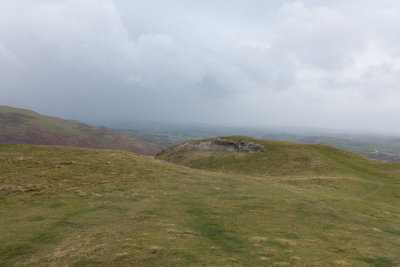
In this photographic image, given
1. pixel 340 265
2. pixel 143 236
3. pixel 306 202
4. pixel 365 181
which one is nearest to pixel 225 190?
pixel 306 202

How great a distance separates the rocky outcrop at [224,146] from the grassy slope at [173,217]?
27.2 meters

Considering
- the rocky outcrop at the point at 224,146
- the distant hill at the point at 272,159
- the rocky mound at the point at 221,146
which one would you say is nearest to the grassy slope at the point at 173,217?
the distant hill at the point at 272,159

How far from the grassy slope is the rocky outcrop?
27.2 metres

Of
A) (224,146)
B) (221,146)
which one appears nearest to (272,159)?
(224,146)

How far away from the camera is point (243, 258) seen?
12562 millimetres

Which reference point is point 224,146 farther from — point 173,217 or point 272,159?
point 173,217

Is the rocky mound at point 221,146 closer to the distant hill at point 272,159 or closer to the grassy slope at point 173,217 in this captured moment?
the distant hill at point 272,159

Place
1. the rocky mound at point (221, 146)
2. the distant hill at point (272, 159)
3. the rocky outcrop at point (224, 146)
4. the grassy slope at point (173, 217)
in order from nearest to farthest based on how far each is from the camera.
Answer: the grassy slope at point (173, 217), the distant hill at point (272, 159), the rocky outcrop at point (224, 146), the rocky mound at point (221, 146)

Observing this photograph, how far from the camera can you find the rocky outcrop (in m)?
69.1

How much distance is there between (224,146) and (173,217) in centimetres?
5586

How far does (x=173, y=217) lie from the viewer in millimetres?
20281

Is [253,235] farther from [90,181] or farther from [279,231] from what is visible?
[90,181]

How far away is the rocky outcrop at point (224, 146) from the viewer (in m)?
69.1

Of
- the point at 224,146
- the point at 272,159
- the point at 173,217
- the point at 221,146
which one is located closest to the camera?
the point at 173,217
